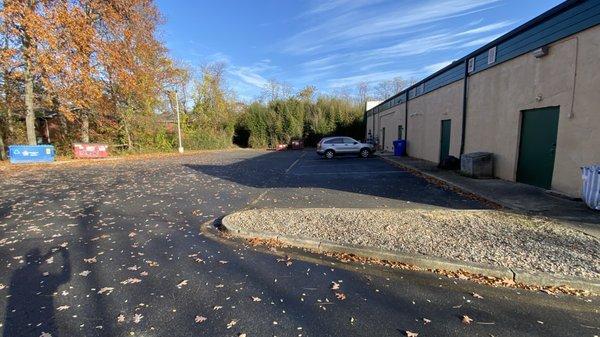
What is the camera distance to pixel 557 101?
805 centimetres

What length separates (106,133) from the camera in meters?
28.5

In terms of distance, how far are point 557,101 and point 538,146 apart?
1.36 meters

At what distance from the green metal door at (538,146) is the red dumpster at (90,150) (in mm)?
26737

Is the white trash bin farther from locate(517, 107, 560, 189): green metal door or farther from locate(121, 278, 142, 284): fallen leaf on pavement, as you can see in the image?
locate(121, 278, 142, 284): fallen leaf on pavement

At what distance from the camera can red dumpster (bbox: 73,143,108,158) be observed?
23234 mm

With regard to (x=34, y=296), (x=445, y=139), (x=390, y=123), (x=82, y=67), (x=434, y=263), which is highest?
(x=82, y=67)

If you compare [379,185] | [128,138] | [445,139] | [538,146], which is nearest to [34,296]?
[379,185]

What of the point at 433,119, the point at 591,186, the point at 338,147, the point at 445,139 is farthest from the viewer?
the point at 338,147

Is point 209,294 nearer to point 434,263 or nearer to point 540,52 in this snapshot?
point 434,263

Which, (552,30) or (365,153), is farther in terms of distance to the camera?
(365,153)

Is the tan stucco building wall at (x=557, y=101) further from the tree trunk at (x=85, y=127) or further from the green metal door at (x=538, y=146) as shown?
the tree trunk at (x=85, y=127)

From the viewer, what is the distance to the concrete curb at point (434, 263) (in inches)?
143

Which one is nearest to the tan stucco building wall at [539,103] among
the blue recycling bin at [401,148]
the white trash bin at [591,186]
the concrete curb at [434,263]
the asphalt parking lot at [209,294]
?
the white trash bin at [591,186]

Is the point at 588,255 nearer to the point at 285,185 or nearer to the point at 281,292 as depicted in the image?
the point at 281,292
